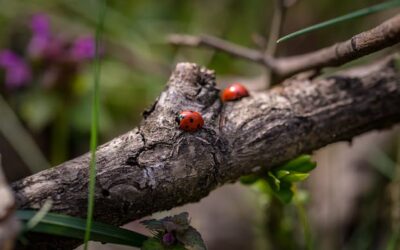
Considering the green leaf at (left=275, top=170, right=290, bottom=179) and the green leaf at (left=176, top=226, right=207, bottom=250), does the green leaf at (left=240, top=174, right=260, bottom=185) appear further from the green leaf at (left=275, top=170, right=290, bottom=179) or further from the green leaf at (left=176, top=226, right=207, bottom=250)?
the green leaf at (left=176, top=226, right=207, bottom=250)

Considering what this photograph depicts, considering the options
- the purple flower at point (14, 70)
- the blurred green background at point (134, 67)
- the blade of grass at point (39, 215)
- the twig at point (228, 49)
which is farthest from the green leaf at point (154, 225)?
the purple flower at point (14, 70)

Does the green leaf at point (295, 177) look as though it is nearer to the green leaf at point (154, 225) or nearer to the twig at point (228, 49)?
the green leaf at point (154, 225)

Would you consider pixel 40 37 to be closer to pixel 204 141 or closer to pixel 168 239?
pixel 204 141

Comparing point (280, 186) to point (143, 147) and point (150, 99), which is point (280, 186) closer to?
point (143, 147)

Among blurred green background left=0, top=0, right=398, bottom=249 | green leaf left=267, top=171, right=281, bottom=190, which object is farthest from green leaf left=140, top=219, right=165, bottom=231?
blurred green background left=0, top=0, right=398, bottom=249

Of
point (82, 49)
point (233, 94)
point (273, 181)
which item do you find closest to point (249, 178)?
point (273, 181)

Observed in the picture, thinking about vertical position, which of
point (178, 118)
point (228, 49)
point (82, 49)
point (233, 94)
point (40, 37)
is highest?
point (40, 37)
